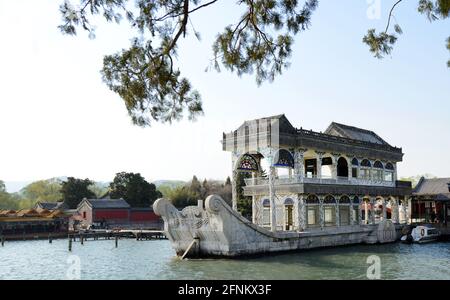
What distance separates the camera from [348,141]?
32.1m

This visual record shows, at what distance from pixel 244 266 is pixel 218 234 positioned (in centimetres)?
257

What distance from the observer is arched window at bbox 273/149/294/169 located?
27.4 metres

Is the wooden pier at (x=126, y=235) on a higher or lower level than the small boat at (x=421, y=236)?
lower

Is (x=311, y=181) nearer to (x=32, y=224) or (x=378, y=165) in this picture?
(x=378, y=165)

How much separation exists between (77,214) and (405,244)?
123 feet

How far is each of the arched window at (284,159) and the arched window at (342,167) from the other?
7.44m

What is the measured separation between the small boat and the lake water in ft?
11.7

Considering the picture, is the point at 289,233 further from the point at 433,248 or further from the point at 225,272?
the point at 433,248

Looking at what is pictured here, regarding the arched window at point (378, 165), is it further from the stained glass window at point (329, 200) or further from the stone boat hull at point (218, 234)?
the stone boat hull at point (218, 234)

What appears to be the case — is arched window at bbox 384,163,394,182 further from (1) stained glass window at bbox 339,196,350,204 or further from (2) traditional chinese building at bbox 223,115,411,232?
(1) stained glass window at bbox 339,196,350,204

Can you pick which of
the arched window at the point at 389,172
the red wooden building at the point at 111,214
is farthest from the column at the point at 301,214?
the red wooden building at the point at 111,214

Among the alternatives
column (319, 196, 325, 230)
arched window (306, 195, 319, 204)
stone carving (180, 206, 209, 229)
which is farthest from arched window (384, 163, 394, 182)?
stone carving (180, 206, 209, 229)

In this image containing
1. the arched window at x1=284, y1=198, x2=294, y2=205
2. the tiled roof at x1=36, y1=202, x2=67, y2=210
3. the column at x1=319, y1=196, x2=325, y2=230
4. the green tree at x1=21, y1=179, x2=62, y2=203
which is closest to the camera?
the arched window at x1=284, y1=198, x2=294, y2=205

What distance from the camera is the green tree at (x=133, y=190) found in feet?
193
